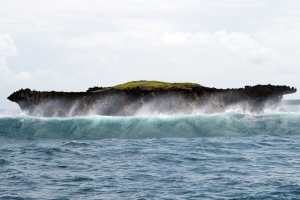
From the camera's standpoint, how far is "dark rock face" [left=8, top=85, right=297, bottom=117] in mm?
50344

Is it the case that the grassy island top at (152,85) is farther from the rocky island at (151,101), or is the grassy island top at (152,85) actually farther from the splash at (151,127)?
the splash at (151,127)

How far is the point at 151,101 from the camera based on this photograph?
50.3 meters

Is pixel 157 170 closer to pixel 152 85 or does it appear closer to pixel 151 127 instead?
pixel 151 127

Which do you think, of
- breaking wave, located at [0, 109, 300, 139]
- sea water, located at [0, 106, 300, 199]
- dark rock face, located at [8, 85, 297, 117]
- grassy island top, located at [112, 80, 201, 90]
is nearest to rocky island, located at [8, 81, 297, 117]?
dark rock face, located at [8, 85, 297, 117]

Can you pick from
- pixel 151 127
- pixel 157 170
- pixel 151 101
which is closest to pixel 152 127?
pixel 151 127

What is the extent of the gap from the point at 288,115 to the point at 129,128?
64.9 feet

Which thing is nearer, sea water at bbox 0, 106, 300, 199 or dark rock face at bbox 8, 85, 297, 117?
sea water at bbox 0, 106, 300, 199

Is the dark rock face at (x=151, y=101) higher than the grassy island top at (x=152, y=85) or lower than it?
lower

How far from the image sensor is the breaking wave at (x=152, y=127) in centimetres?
3572

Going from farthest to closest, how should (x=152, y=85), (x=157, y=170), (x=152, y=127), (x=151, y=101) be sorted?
(x=152, y=85)
(x=151, y=101)
(x=152, y=127)
(x=157, y=170)

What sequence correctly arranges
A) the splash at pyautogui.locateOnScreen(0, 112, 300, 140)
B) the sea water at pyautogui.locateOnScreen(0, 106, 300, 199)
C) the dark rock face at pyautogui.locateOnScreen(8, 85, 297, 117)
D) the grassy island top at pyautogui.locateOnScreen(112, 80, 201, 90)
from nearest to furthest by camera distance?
the sea water at pyautogui.locateOnScreen(0, 106, 300, 199) < the splash at pyautogui.locateOnScreen(0, 112, 300, 140) < the dark rock face at pyautogui.locateOnScreen(8, 85, 297, 117) < the grassy island top at pyautogui.locateOnScreen(112, 80, 201, 90)

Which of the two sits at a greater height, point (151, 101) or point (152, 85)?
point (152, 85)

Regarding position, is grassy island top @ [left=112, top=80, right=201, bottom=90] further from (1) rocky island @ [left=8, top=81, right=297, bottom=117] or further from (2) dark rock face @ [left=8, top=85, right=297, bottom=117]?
(2) dark rock face @ [left=8, top=85, right=297, bottom=117]

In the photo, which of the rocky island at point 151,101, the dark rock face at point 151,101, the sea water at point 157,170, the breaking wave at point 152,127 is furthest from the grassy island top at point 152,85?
the sea water at point 157,170
